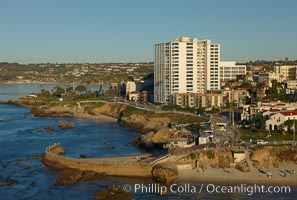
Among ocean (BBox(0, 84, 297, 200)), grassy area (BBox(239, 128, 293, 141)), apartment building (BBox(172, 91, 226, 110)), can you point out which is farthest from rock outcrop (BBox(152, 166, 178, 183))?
→ apartment building (BBox(172, 91, 226, 110))

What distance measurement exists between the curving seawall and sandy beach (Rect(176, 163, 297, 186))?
3.08 metres

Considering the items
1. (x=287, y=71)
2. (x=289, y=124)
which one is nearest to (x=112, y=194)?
(x=289, y=124)

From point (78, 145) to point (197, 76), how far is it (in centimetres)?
3289

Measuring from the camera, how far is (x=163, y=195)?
3097cm

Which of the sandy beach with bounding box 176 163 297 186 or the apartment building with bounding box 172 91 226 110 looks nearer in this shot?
the sandy beach with bounding box 176 163 297 186

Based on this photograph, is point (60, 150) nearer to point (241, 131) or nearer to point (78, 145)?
point (78, 145)

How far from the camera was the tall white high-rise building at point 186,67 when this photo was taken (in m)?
75.9

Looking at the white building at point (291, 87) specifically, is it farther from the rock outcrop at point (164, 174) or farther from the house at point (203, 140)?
the rock outcrop at point (164, 174)

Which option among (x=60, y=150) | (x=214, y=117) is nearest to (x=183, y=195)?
(x=60, y=150)

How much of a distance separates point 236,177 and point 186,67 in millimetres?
43398

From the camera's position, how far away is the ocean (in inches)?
1230

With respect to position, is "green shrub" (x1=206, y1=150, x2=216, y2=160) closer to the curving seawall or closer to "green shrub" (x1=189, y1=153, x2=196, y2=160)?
"green shrub" (x1=189, y1=153, x2=196, y2=160)

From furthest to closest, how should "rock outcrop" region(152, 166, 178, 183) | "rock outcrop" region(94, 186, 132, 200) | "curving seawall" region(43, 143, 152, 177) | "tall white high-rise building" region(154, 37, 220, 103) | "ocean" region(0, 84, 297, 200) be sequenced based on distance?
"tall white high-rise building" region(154, 37, 220, 103) → "curving seawall" region(43, 143, 152, 177) → "rock outcrop" region(152, 166, 178, 183) → "ocean" region(0, 84, 297, 200) → "rock outcrop" region(94, 186, 132, 200)

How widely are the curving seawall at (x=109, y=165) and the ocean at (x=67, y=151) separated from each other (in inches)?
34.9
